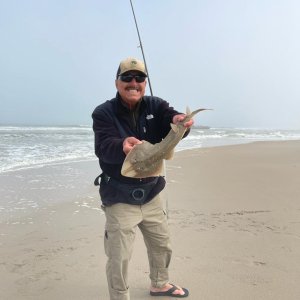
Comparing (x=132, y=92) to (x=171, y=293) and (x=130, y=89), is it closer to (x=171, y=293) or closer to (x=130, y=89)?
(x=130, y=89)

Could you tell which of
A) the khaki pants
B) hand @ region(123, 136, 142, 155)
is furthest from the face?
the khaki pants

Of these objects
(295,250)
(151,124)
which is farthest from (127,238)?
(295,250)

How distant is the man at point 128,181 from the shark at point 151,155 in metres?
0.05

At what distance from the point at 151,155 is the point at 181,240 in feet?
7.16

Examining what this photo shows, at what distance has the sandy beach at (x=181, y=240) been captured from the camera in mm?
3396

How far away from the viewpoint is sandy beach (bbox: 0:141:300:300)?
11.1ft

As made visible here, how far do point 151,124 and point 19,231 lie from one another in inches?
115

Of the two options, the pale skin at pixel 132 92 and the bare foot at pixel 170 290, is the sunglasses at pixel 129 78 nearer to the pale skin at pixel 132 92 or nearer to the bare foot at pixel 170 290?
the pale skin at pixel 132 92

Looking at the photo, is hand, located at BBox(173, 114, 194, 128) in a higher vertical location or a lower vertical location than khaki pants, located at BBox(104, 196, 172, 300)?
higher

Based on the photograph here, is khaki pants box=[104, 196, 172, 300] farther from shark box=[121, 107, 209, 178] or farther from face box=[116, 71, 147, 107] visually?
face box=[116, 71, 147, 107]

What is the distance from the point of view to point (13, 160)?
12016 mm

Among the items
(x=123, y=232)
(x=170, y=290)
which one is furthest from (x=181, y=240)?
(x=123, y=232)

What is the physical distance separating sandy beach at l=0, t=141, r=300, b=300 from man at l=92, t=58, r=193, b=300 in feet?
1.81

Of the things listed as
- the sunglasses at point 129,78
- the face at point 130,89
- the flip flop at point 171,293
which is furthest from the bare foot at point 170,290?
the sunglasses at point 129,78
